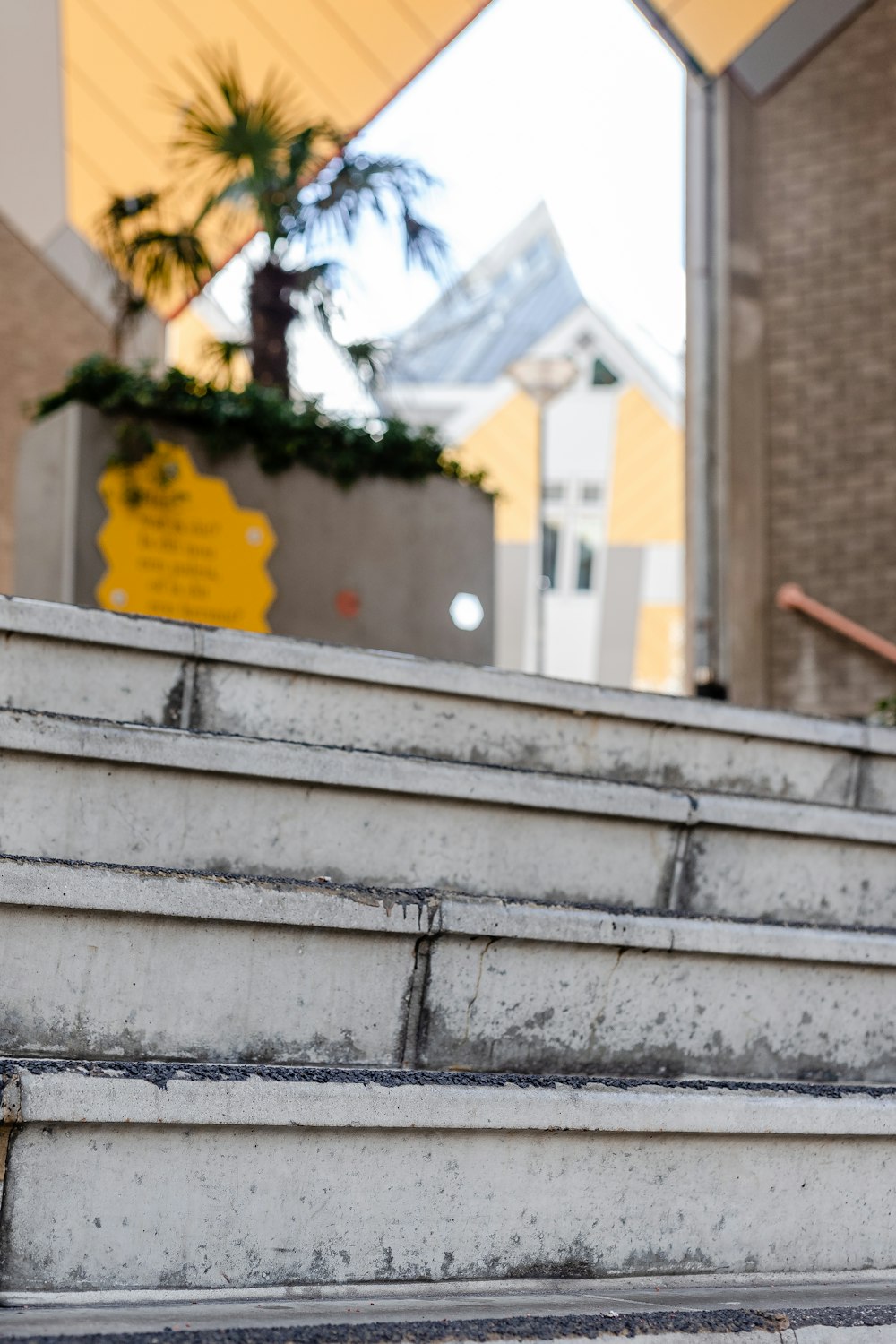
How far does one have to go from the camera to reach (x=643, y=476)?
28141mm

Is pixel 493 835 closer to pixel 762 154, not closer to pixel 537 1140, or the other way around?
pixel 537 1140

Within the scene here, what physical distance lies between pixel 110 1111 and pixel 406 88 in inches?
413

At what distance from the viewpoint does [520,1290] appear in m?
1.49

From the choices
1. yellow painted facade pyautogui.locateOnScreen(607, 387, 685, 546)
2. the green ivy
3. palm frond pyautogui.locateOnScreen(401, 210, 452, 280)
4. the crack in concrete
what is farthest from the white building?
the crack in concrete

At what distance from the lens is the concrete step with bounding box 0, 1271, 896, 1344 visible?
1.20 meters

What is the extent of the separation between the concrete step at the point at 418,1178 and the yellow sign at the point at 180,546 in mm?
3198

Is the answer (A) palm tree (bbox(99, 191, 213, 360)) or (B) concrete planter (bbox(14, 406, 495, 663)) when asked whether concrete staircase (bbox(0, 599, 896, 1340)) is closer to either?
(B) concrete planter (bbox(14, 406, 495, 663))

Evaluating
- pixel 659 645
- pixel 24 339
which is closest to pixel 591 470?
pixel 659 645

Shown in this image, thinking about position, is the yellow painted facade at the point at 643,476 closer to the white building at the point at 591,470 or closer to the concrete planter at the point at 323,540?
the white building at the point at 591,470

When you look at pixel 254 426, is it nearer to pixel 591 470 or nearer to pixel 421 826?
pixel 421 826

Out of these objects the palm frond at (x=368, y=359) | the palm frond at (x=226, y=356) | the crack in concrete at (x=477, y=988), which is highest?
the palm frond at (x=368, y=359)

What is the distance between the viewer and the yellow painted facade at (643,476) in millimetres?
27812

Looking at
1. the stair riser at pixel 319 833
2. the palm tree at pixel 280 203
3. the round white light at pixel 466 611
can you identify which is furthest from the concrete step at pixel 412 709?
the palm tree at pixel 280 203

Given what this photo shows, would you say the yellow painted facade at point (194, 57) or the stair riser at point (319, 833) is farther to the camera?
the yellow painted facade at point (194, 57)
